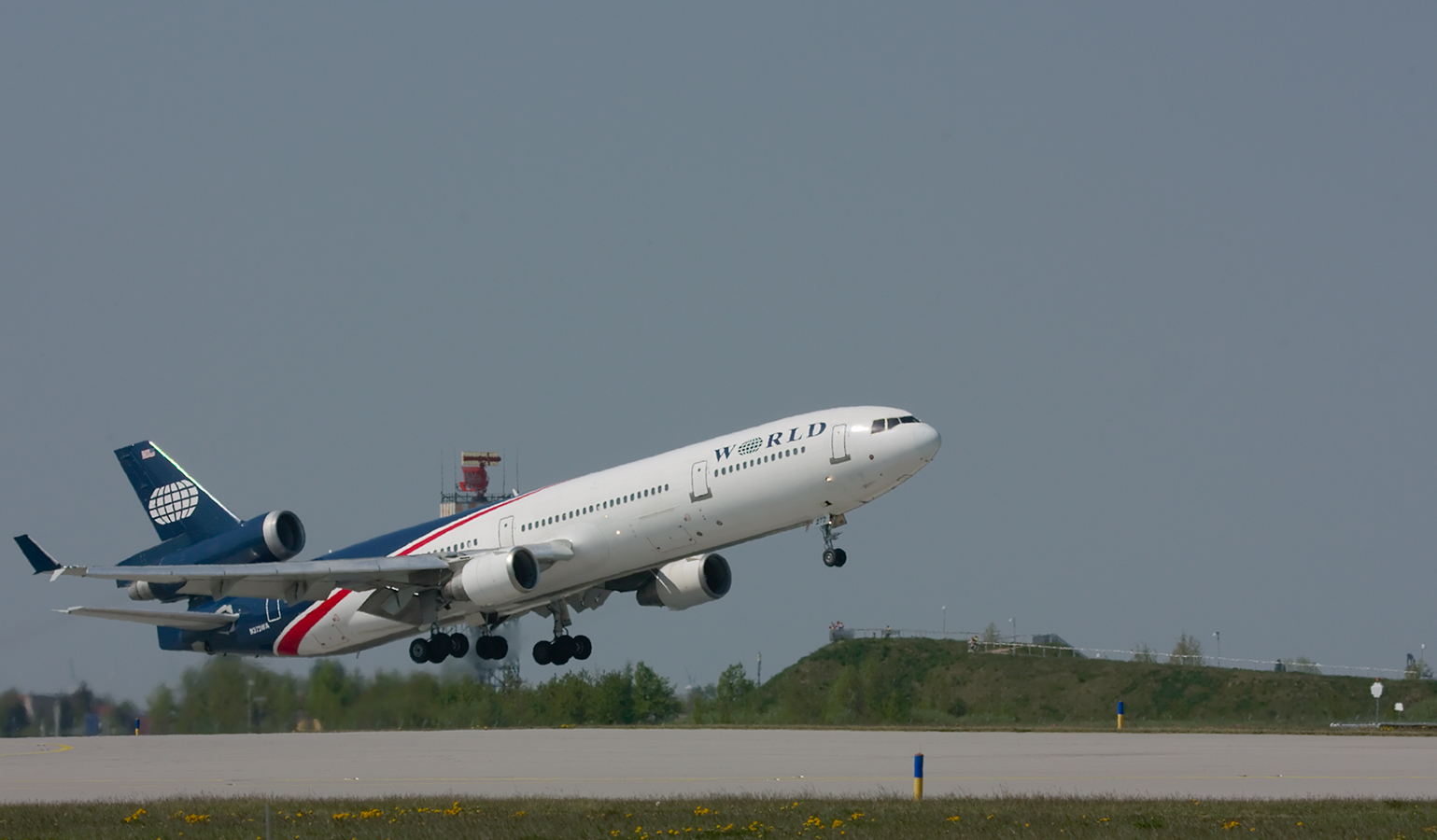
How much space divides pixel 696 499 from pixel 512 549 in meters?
6.31

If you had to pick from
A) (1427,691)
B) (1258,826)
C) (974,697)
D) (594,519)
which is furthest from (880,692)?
(1258,826)

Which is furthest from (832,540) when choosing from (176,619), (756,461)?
(176,619)

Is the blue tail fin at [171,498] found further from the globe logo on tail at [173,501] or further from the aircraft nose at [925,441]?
the aircraft nose at [925,441]

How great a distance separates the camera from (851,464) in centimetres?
4022

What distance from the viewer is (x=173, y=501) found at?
55406 millimetres

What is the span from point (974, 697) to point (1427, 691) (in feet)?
75.4

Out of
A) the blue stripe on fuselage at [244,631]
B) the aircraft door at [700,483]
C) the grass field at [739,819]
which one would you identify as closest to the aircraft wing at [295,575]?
the blue stripe on fuselage at [244,631]

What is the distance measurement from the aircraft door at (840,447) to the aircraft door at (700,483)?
3659 mm

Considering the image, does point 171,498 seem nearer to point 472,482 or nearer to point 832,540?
point 832,540

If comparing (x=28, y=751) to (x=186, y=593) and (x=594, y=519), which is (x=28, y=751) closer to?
(x=186, y=593)

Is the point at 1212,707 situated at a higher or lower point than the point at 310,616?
lower

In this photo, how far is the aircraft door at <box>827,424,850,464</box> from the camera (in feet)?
132

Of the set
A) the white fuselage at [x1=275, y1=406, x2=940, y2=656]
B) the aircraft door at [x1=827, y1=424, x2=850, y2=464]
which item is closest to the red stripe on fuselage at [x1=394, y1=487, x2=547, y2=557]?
the white fuselage at [x1=275, y1=406, x2=940, y2=656]

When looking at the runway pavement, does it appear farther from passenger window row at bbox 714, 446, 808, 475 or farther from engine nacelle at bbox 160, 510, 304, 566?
passenger window row at bbox 714, 446, 808, 475
